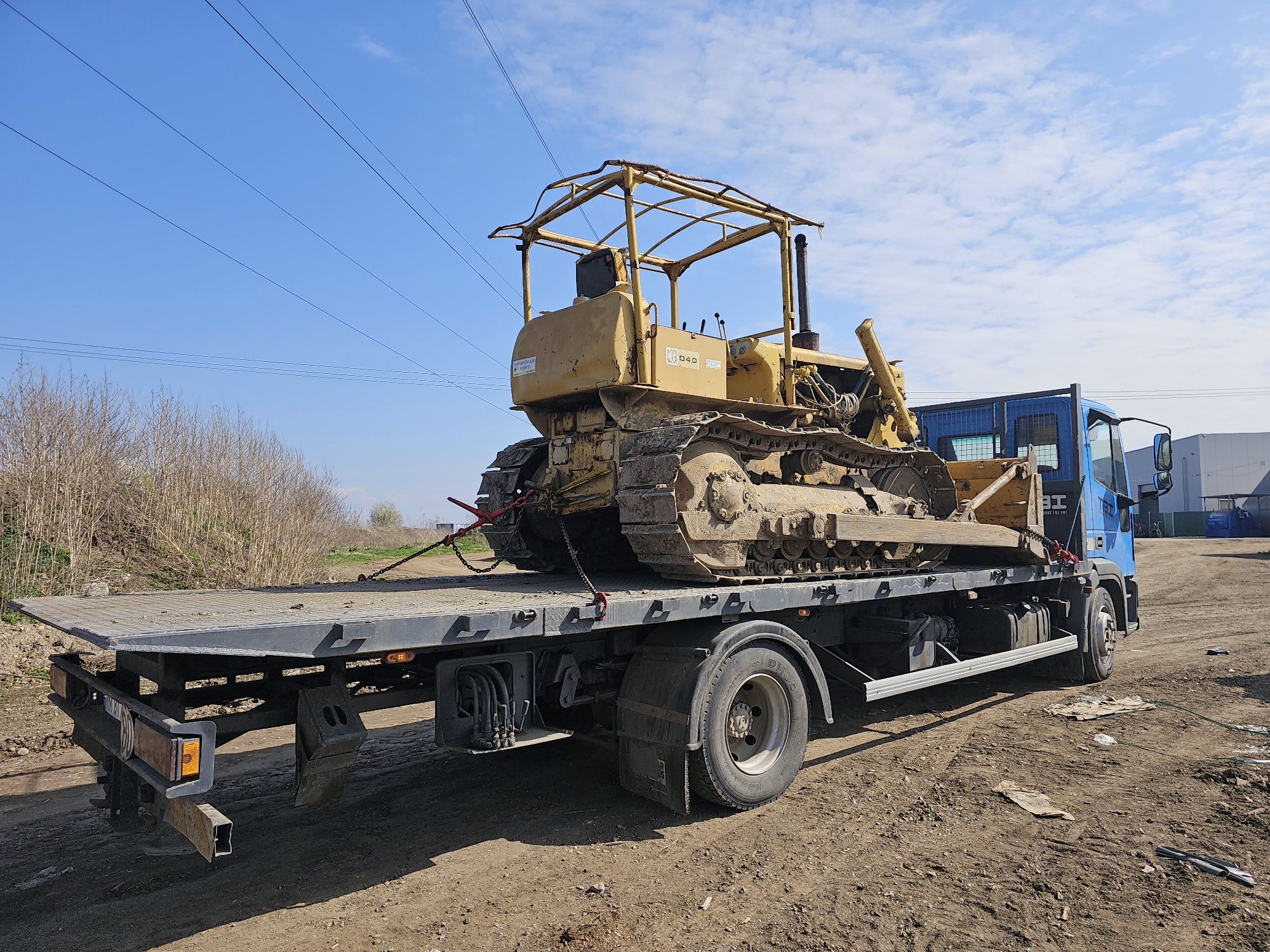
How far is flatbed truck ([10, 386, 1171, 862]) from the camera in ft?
11.7

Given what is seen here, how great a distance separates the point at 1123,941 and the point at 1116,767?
2.86 m

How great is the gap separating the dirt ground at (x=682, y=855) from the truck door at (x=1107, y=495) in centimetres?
296

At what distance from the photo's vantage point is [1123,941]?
11.9ft

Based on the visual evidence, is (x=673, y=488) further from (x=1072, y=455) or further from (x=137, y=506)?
(x=137, y=506)

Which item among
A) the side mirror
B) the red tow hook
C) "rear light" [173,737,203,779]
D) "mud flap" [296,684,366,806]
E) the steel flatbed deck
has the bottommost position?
"mud flap" [296,684,366,806]

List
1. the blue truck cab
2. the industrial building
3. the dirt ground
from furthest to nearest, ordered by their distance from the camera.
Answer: the industrial building → the blue truck cab → the dirt ground

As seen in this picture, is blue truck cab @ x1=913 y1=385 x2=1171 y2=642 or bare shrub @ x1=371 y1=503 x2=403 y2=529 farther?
bare shrub @ x1=371 y1=503 x2=403 y2=529

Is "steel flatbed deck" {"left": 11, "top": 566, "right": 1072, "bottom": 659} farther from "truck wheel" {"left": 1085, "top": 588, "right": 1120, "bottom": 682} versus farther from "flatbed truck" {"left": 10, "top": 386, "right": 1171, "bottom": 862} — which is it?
"truck wheel" {"left": 1085, "top": 588, "right": 1120, "bottom": 682}

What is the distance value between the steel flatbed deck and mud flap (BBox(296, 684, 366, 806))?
19.3 inches

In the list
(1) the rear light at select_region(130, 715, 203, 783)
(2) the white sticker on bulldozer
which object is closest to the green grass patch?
(2) the white sticker on bulldozer

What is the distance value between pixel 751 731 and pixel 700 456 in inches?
76.9

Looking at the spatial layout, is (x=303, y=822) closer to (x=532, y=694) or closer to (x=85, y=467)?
(x=532, y=694)

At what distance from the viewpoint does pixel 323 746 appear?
3873 millimetres

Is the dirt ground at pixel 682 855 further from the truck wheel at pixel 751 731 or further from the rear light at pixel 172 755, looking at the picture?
the rear light at pixel 172 755
